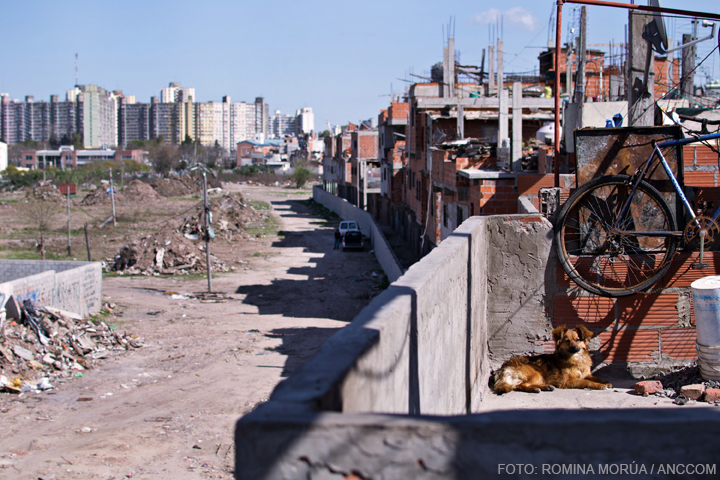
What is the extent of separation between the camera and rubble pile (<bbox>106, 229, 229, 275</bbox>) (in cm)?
3159

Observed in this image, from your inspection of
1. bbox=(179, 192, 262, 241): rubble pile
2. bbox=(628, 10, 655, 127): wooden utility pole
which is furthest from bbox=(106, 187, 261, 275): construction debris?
bbox=(628, 10, 655, 127): wooden utility pole

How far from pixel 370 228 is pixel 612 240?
34587 millimetres

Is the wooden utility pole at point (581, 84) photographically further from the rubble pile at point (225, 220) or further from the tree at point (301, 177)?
the tree at point (301, 177)

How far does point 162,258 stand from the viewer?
32125mm

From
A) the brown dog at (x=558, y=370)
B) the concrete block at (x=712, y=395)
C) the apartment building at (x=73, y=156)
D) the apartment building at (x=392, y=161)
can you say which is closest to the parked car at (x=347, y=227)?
the apartment building at (x=392, y=161)

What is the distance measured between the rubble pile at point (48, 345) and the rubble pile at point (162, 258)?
503 inches

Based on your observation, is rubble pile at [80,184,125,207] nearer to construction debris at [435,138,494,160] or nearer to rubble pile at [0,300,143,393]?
rubble pile at [0,300,143,393]

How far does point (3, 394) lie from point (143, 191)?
203ft

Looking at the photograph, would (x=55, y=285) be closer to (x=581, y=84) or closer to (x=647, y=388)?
(x=581, y=84)

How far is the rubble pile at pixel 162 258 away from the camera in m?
31.6

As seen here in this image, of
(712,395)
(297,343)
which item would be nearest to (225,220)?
(297,343)

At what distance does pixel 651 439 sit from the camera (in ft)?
6.59

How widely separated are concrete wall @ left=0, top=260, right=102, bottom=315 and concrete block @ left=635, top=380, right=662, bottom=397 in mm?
15283

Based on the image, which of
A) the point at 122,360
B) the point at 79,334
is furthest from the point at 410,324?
the point at 79,334
